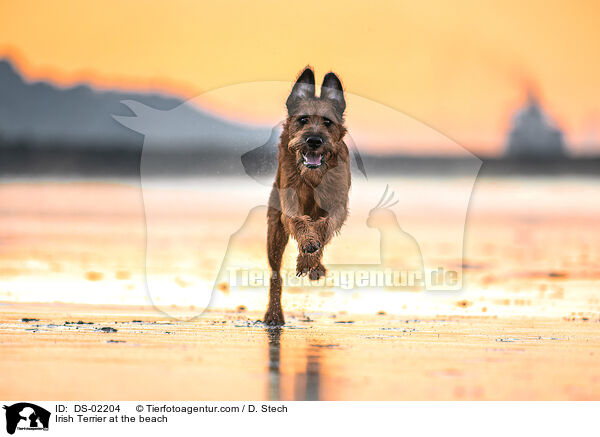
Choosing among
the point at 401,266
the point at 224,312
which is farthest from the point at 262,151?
the point at 401,266

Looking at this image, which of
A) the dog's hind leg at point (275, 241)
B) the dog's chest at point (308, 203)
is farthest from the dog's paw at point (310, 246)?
the dog's hind leg at point (275, 241)

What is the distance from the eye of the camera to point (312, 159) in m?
9.66

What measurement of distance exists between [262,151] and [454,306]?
208 cm

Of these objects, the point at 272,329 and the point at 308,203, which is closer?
the point at 272,329

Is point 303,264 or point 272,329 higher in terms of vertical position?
point 303,264

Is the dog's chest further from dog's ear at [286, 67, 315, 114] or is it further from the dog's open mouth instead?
dog's ear at [286, 67, 315, 114]

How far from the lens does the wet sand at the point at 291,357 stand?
6.65 m

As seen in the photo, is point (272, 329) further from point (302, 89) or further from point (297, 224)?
point (302, 89)

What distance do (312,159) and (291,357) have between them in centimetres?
241

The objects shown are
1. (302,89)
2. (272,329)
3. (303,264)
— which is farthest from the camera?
(302,89)

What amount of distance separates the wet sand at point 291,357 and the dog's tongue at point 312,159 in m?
1.25

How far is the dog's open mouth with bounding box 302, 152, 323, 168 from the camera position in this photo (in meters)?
9.63
